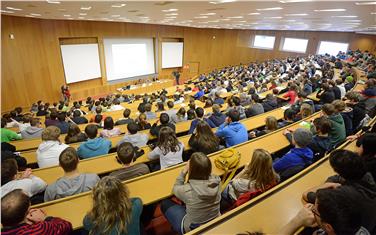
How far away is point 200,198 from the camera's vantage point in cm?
194

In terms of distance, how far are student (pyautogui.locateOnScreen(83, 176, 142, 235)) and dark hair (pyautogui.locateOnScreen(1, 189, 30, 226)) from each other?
0.44m

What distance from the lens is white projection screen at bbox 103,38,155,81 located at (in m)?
14.7

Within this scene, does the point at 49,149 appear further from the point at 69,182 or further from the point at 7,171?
the point at 69,182

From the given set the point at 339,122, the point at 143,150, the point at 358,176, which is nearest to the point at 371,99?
the point at 339,122

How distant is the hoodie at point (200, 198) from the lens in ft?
6.34

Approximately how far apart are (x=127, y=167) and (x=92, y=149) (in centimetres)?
109

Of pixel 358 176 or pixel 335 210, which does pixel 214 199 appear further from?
pixel 358 176

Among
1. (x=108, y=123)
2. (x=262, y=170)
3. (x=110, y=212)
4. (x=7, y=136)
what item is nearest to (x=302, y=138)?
(x=262, y=170)

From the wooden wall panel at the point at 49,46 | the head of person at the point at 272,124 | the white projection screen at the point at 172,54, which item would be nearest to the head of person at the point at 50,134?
the head of person at the point at 272,124

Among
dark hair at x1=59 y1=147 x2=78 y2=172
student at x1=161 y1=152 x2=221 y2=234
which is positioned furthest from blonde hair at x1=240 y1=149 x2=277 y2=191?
dark hair at x1=59 y1=147 x2=78 y2=172

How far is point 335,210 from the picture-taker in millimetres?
1305

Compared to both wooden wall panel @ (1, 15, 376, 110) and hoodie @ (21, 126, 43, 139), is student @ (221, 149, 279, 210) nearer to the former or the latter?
hoodie @ (21, 126, 43, 139)

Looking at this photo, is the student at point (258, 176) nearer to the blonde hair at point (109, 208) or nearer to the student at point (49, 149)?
the blonde hair at point (109, 208)

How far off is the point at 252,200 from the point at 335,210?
708 mm
